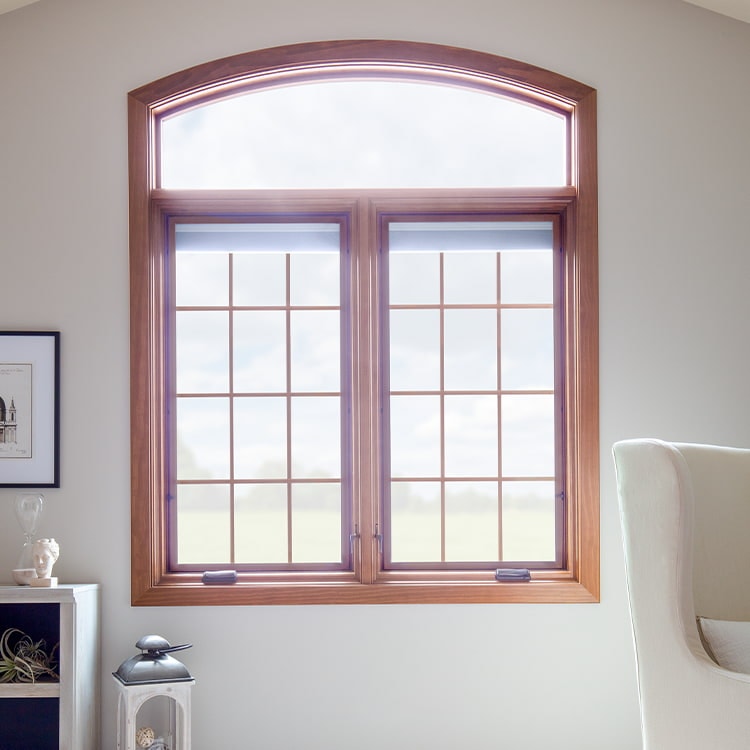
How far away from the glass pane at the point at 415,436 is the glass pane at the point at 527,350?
353mm

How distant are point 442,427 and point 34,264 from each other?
1.86 metres

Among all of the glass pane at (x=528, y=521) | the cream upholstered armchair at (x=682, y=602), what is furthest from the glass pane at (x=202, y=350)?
the cream upholstered armchair at (x=682, y=602)

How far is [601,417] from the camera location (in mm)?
3660

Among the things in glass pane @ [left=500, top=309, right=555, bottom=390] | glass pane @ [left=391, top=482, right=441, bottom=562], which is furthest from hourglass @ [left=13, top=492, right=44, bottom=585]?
glass pane @ [left=500, top=309, right=555, bottom=390]

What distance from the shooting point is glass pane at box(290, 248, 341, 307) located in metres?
3.81

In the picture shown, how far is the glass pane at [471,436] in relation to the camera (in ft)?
12.4

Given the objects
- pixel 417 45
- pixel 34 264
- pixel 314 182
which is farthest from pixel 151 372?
pixel 417 45

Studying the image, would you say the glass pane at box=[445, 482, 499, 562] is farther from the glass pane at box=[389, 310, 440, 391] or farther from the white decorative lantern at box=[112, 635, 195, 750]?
the white decorative lantern at box=[112, 635, 195, 750]

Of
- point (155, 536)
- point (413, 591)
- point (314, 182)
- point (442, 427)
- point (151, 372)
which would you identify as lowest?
point (413, 591)

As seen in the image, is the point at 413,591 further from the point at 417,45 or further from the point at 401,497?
the point at 417,45

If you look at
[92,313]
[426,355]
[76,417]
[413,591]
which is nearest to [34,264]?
[92,313]

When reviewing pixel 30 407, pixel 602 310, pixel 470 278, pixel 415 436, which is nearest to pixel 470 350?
pixel 470 278

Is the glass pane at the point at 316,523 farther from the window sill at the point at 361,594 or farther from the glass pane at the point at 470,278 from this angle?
the glass pane at the point at 470,278

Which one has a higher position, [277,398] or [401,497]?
[277,398]
